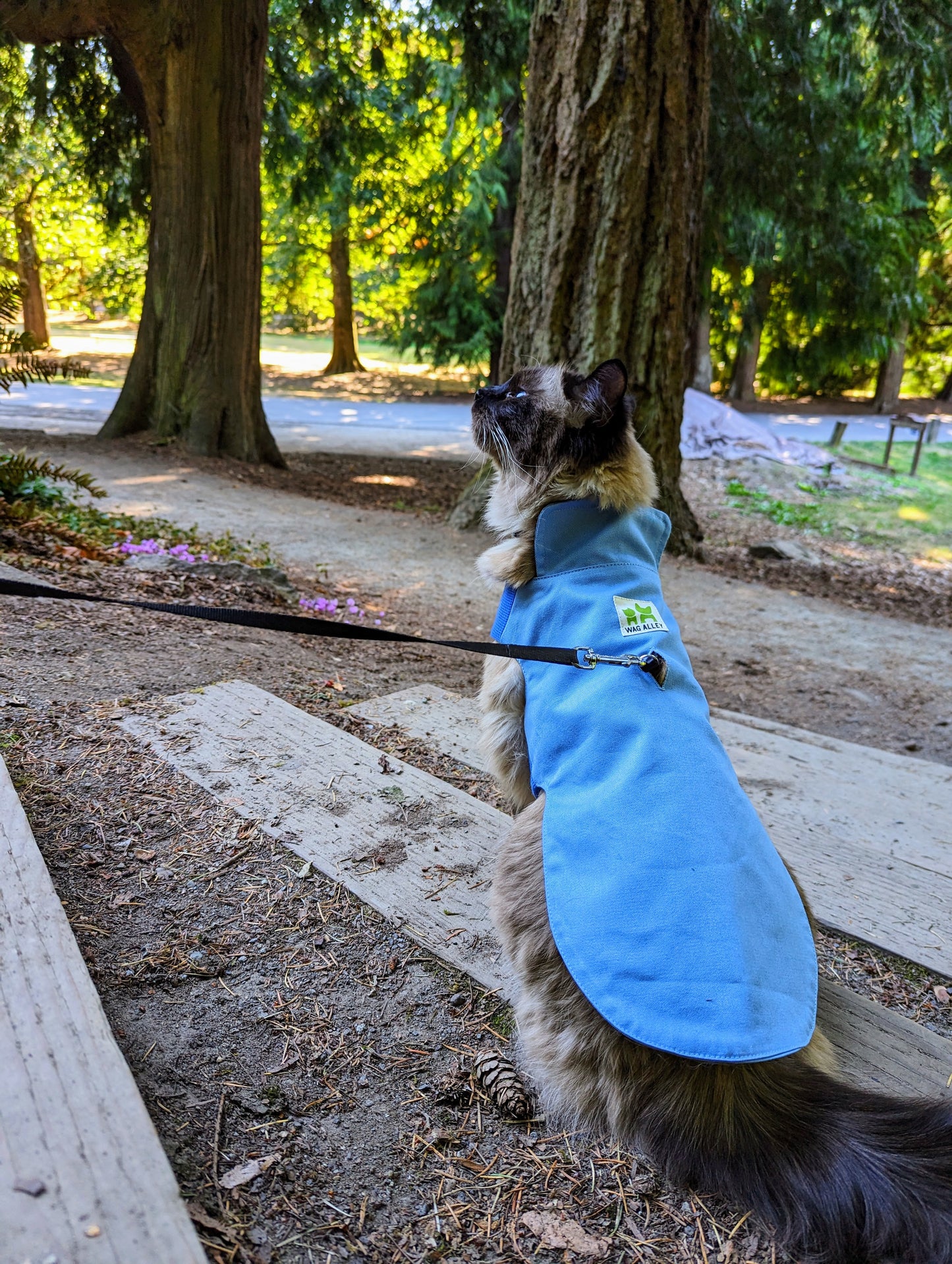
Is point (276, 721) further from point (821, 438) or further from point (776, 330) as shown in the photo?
point (776, 330)

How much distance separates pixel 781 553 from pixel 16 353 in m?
8.53

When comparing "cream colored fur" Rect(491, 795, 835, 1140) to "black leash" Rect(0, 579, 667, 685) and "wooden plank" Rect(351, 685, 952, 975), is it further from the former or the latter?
"wooden plank" Rect(351, 685, 952, 975)

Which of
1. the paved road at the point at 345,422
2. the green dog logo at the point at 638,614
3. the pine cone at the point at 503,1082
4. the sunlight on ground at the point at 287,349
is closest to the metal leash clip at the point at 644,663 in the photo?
the green dog logo at the point at 638,614

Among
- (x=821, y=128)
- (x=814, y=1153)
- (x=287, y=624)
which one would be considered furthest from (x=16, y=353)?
(x=821, y=128)

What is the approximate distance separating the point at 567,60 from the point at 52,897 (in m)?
7.73

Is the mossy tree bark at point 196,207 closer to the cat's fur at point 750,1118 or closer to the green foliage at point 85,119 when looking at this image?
the green foliage at point 85,119

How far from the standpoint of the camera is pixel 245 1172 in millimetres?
1710

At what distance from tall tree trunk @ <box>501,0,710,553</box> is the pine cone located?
610cm

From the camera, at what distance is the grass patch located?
43.6 ft

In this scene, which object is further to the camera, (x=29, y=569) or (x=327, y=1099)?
(x=29, y=569)

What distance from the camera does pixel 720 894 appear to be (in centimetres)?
179

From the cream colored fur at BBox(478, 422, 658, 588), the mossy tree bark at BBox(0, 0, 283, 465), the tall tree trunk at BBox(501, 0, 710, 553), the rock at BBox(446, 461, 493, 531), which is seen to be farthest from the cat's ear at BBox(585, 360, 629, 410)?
the mossy tree bark at BBox(0, 0, 283, 465)

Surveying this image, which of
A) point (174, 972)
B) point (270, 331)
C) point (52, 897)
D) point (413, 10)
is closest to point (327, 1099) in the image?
point (174, 972)

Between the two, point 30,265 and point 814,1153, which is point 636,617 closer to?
point 814,1153
